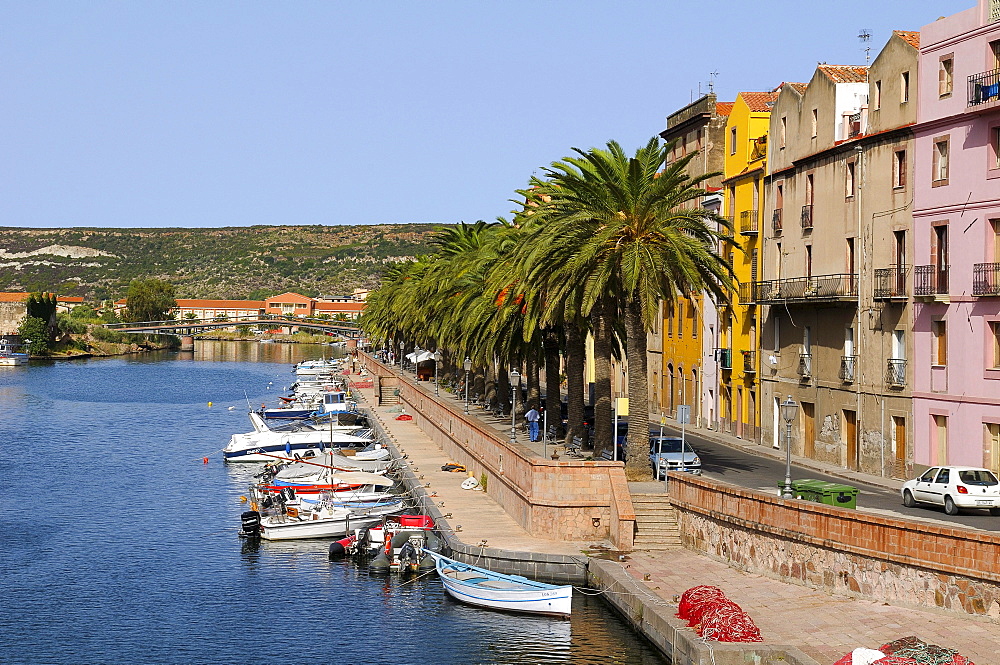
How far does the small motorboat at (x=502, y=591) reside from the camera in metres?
34.7

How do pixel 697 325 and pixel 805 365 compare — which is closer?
pixel 805 365

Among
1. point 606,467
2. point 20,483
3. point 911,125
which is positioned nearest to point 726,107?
point 911,125

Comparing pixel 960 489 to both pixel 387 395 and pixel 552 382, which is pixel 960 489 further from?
pixel 387 395

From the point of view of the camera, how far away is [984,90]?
42.8m

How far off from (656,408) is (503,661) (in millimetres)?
49884

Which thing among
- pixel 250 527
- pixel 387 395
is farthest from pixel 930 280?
pixel 387 395

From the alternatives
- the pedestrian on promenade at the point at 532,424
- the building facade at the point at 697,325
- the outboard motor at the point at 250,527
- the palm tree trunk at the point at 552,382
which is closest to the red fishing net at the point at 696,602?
the outboard motor at the point at 250,527

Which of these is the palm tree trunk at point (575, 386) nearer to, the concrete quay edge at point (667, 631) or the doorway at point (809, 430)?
the doorway at point (809, 430)

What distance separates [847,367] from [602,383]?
1064 centimetres

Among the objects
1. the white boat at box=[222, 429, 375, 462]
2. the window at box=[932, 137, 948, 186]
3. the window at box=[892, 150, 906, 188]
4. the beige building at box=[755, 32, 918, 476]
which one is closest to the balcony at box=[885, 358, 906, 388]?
the beige building at box=[755, 32, 918, 476]

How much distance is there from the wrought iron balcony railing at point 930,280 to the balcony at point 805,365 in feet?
30.0

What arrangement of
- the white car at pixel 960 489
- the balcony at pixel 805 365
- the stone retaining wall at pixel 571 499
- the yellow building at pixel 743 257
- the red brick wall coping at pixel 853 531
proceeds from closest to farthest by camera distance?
1. the red brick wall coping at pixel 853 531
2. the white car at pixel 960 489
3. the stone retaining wall at pixel 571 499
4. the balcony at pixel 805 365
5. the yellow building at pixel 743 257

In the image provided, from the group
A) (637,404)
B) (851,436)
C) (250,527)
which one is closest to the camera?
(637,404)

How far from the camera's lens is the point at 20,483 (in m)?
65.1
